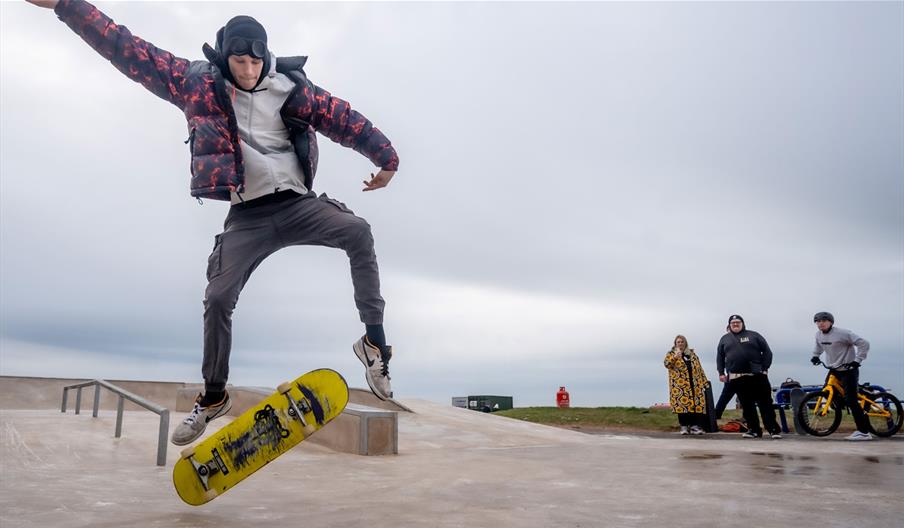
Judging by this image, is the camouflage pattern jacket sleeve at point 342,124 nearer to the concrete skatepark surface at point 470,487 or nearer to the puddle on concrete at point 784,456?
the concrete skatepark surface at point 470,487

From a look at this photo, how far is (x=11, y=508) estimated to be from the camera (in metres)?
3.70

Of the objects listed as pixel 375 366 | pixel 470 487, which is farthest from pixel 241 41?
pixel 470 487

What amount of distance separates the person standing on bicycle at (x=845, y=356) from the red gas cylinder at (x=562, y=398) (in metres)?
12.9

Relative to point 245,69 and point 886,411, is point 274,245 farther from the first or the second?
point 886,411

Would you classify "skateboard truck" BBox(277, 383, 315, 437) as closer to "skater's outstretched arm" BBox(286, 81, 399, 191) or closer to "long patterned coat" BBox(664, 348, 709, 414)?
"skater's outstretched arm" BBox(286, 81, 399, 191)

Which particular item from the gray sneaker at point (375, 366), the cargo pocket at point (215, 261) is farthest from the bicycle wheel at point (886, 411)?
the cargo pocket at point (215, 261)

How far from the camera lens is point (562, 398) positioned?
74.2 ft

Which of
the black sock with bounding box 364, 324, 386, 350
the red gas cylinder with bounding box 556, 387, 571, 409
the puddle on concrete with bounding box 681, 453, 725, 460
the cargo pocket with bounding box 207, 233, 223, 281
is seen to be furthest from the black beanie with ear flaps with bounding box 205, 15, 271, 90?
the red gas cylinder with bounding box 556, 387, 571, 409

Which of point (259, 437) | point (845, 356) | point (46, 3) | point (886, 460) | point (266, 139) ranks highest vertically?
point (46, 3)

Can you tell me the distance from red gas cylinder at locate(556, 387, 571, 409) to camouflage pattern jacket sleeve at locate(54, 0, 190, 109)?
2054 cm

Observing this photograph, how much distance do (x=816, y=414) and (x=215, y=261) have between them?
427 inches

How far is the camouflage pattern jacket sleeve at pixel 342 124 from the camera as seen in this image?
3.85 meters

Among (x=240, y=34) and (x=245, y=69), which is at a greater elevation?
(x=240, y=34)

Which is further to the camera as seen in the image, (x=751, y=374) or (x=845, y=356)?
(x=751, y=374)
